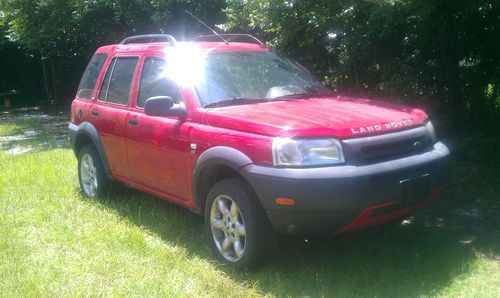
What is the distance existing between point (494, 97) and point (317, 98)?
112 inches

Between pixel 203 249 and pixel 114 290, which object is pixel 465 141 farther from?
pixel 114 290

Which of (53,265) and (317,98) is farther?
(317,98)

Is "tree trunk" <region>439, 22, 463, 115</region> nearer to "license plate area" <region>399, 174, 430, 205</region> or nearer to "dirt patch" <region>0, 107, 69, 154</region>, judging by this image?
"license plate area" <region>399, 174, 430, 205</region>

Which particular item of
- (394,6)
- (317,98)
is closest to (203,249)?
(317,98)

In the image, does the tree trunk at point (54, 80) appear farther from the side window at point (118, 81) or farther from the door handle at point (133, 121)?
the door handle at point (133, 121)

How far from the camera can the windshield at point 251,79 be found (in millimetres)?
4668

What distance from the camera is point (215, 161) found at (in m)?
4.11

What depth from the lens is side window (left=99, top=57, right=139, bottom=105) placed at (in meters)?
5.55

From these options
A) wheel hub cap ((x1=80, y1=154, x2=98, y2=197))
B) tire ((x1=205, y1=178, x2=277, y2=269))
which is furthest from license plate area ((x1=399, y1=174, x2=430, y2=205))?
wheel hub cap ((x1=80, y1=154, x2=98, y2=197))

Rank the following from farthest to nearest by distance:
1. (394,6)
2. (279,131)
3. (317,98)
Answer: (394,6) < (317,98) < (279,131)

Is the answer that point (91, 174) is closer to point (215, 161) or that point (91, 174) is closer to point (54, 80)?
point (215, 161)

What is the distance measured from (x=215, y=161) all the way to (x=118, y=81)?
218cm

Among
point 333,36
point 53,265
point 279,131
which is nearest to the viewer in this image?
point 279,131

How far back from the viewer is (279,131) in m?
3.74
